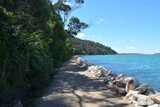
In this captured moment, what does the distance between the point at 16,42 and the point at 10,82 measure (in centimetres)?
124

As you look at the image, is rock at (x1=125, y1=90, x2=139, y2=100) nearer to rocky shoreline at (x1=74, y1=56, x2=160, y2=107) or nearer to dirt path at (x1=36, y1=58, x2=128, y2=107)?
rocky shoreline at (x1=74, y1=56, x2=160, y2=107)

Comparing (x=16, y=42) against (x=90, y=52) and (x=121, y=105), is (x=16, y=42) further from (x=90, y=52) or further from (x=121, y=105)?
(x=90, y=52)

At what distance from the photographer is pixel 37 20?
1533 centimetres

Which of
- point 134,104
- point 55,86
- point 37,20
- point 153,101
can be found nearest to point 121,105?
point 134,104

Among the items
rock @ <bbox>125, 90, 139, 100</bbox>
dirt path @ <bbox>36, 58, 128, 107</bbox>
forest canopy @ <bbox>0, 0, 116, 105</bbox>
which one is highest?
forest canopy @ <bbox>0, 0, 116, 105</bbox>

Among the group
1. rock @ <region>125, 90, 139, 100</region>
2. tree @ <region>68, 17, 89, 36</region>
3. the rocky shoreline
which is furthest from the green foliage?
tree @ <region>68, 17, 89, 36</region>

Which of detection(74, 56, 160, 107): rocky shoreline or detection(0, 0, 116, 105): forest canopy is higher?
detection(0, 0, 116, 105): forest canopy

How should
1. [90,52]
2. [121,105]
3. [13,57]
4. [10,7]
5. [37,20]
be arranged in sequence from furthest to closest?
[90,52] < [37,20] < [10,7] < [121,105] < [13,57]

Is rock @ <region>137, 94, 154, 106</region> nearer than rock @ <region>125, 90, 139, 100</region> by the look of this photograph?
Yes

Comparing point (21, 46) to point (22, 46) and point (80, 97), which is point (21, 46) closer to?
point (22, 46)

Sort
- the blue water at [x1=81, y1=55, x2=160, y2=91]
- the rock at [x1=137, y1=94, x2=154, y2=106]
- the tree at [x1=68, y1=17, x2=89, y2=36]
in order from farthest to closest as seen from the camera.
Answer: the tree at [x1=68, y1=17, x2=89, y2=36]
the blue water at [x1=81, y1=55, x2=160, y2=91]
the rock at [x1=137, y1=94, x2=154, y2=106]

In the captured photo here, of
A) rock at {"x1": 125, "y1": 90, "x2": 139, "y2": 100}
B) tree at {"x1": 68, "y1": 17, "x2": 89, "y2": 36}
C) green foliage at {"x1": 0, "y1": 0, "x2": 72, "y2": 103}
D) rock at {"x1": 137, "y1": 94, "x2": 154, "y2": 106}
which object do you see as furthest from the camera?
tree at {"x1": 68, "y1": 17, "x2": 89, "y2": 36}

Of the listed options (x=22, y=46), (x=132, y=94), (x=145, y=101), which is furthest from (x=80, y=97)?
(x=22, y=46)

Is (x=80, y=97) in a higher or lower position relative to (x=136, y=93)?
lower
